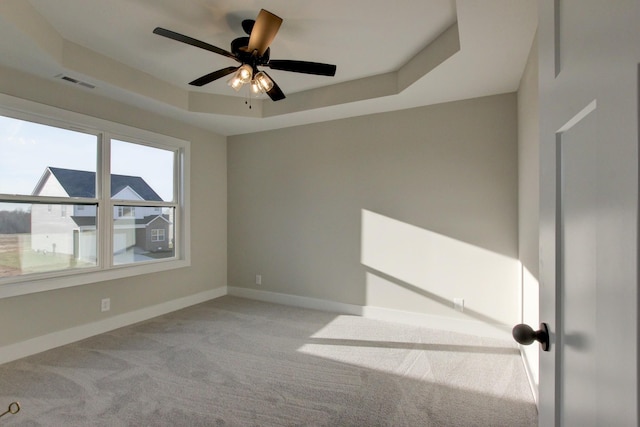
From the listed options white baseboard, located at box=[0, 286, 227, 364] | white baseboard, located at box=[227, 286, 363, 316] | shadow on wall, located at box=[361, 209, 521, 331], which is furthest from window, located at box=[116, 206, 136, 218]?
shadow on wall, located at box=[361, 209, 521, 331]

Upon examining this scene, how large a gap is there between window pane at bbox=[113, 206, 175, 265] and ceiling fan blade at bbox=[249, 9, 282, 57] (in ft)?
8.27

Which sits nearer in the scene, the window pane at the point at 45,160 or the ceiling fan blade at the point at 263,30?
the ceiling fan blade at the point at 263,30

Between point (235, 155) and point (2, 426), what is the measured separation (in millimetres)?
3703

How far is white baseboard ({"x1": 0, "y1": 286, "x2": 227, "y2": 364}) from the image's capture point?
2750 millimetres

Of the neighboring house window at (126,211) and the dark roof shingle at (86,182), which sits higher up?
the dark roof shingle at (86,182)

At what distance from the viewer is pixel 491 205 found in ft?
10.8

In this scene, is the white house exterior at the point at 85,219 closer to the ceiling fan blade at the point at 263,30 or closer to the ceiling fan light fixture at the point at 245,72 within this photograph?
the ceiling fan light fixture at the point at 245,72

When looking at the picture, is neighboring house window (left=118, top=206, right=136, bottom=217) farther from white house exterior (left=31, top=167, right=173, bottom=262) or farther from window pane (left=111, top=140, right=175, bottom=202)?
window pane (left=111, top=140, right=175, bottom=202)

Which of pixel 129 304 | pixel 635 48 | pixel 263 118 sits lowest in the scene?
pixel 129 304

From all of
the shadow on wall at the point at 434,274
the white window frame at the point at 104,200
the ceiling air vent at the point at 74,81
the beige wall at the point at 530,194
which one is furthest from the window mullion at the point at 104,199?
the beige wall at the point at 530,194

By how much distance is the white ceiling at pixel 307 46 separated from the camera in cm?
220

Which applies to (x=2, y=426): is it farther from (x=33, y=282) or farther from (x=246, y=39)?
(x=246, y=39)

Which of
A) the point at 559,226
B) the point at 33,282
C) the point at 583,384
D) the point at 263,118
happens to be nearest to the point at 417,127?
the point at 263,118

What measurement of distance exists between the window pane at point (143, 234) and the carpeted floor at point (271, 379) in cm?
82
